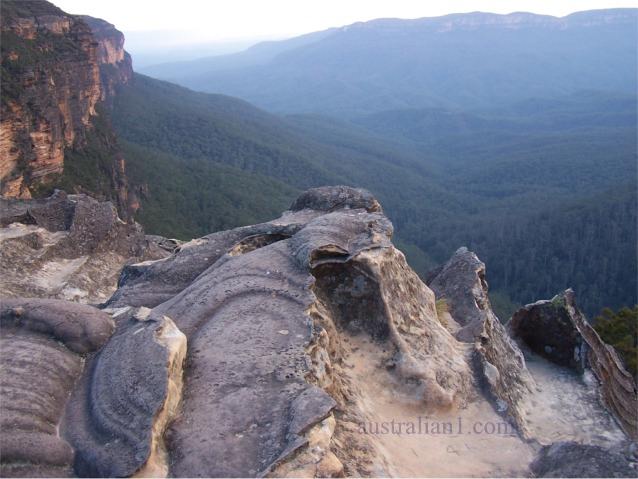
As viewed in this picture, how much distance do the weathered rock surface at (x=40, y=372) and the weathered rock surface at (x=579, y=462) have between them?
14.7 ft

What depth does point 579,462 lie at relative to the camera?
5.66 meters

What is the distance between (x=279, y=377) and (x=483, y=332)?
13.7ft

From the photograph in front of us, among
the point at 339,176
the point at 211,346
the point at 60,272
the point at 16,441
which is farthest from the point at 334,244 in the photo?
the point at 339,176

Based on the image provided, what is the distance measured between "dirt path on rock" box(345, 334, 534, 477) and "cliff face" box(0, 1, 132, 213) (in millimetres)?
19682

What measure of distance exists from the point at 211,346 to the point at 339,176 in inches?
2964

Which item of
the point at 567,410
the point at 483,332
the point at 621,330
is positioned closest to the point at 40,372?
the point at 483,332

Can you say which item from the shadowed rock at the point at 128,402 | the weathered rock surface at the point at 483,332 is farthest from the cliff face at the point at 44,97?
the shadowed rock at the point at 128,402

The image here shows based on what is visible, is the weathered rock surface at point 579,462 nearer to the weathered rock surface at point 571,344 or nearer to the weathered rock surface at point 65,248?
the weathered rock surface at point 571,344

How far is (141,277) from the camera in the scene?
8.45 meters

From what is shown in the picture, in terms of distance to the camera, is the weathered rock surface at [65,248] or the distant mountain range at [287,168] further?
the distant mountain range at [287,168]

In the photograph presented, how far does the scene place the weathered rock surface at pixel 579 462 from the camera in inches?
216

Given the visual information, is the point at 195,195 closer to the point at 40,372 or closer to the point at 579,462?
the point at 40,372

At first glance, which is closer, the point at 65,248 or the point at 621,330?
the point at 65,248

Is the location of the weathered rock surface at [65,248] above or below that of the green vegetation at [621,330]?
above
